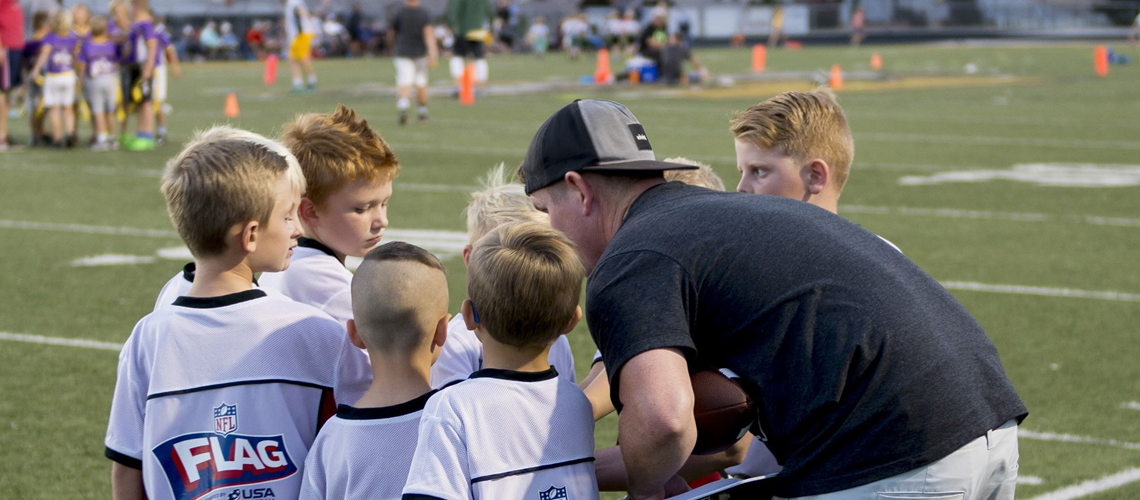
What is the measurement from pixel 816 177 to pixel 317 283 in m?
1.47

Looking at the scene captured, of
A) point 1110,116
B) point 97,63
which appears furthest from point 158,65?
point 1110,116

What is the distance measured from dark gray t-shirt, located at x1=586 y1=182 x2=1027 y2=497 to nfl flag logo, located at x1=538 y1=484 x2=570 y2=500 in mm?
216

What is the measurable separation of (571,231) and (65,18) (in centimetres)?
1517

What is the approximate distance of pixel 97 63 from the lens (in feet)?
54.5

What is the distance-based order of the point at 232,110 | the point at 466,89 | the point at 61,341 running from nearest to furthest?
1. the point at 61,341
2. the point at 232,110
3. the point at 466,89

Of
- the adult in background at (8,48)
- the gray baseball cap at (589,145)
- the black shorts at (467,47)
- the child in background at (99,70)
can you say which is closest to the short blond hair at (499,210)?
the gray baseball cap at (589,145)

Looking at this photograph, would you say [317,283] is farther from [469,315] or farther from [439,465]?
[439,465]

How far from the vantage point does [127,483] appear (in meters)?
3.18

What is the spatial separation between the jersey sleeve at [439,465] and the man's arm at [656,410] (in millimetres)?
345

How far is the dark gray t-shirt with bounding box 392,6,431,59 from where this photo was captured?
67.8 feet

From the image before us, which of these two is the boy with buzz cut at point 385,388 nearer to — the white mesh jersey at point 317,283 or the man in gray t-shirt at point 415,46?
the white mesh jersey at point 317,283

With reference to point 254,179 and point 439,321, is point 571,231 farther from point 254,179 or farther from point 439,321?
point 254,179

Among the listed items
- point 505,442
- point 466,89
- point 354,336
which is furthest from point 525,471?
point 466,89

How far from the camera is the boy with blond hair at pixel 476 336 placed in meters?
3.56
